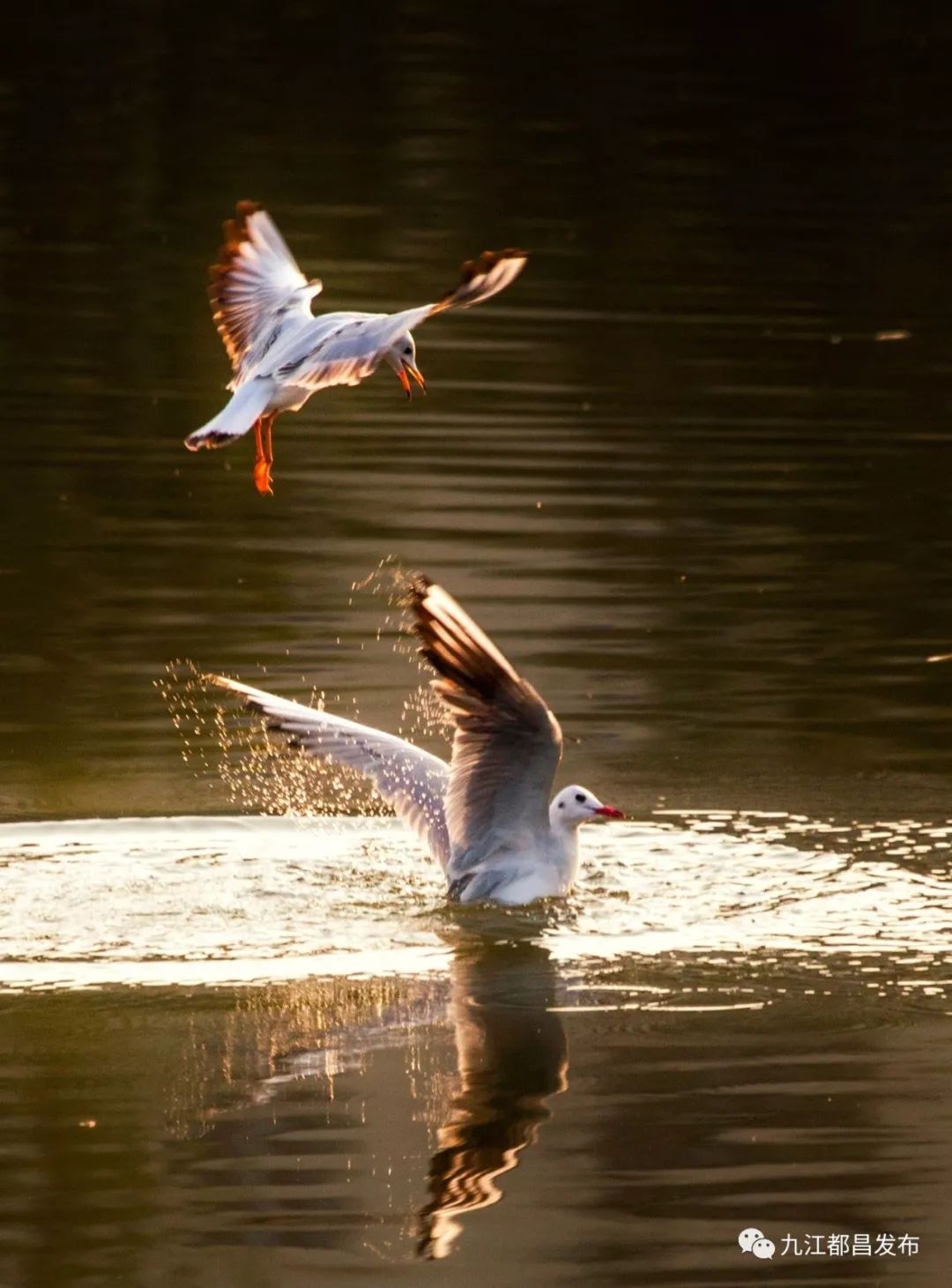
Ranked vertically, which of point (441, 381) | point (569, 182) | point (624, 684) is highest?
point (569, 182)

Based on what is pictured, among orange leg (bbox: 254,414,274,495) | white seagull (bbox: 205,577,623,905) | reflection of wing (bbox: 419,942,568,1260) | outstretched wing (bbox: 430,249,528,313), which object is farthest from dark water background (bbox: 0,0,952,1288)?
outstretched wing (bbox: 430,249,528,313)

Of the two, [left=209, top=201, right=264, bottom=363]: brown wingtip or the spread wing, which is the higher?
[left=209, top=201, right=264, bottom=363]: brown wingtip

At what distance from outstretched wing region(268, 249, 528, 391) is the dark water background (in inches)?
60.1

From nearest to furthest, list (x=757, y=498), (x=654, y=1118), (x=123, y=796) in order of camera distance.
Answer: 1. (x=654, y=1118)
2. (x=123, y=796)
3. (x=757, y=498)

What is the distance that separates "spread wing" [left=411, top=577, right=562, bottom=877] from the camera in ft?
26.6

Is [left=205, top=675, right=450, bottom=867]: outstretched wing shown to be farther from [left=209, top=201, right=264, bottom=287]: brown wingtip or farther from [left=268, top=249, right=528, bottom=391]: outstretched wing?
[left=209, top=201, right=264, bottom=287]: brown wingtip

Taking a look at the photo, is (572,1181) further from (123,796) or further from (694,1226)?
(123,796)

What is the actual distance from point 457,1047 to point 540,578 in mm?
5361

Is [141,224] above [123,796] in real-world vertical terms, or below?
above

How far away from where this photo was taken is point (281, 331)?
9.65m

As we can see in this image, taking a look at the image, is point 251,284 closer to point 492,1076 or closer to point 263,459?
point 263,459

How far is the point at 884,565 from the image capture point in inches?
523

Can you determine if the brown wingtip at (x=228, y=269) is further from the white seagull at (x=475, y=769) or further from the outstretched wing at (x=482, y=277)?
the outstretched wing at (x=482, y=277)

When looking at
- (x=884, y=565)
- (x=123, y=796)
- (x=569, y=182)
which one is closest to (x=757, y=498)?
(x=884, y=565)
